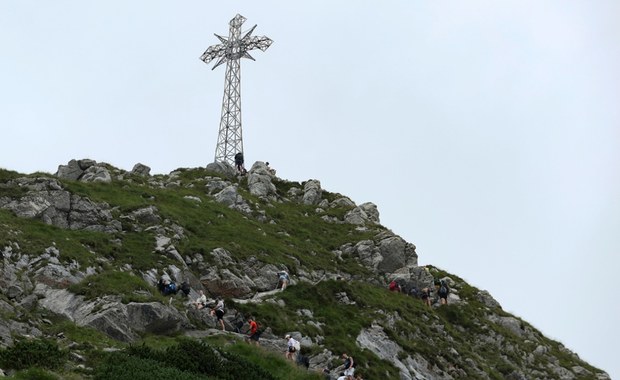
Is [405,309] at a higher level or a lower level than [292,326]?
higher

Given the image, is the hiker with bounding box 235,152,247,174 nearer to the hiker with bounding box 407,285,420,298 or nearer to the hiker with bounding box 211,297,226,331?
the hiker with bounding box 407,285,420,298

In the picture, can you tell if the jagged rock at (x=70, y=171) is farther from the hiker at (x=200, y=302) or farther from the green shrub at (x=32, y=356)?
the green shrub at (x=32, y=356)

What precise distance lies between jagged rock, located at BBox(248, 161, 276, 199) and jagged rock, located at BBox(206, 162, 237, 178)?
2.24 meters

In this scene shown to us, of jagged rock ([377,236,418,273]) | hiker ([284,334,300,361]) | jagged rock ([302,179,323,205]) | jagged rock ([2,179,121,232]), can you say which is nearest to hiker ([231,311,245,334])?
hiker ([284,334,300,361])

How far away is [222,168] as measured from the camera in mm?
86500

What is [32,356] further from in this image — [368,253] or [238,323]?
[368,253]

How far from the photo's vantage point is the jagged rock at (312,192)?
84.3 meters

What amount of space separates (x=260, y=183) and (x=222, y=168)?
611cm

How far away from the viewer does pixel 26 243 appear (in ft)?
163

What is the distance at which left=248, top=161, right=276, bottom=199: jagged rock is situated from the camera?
266 ft

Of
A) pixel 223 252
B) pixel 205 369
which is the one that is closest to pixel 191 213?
pixel 223 252

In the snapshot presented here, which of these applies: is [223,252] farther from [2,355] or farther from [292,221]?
[2,355]

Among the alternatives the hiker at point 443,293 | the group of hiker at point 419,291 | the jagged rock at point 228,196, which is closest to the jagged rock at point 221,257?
the group of hiker at point 419,291

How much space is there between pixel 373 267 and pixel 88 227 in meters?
23.7
